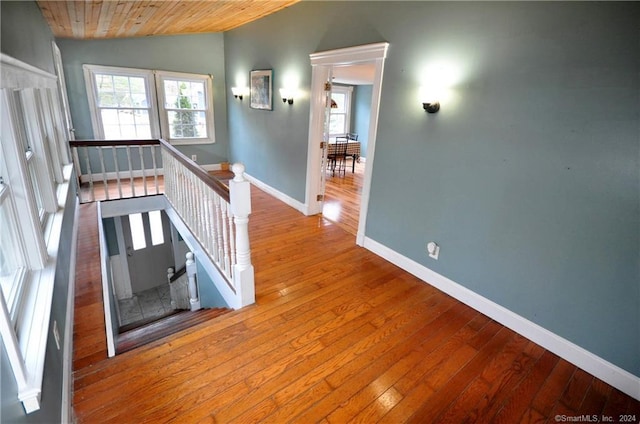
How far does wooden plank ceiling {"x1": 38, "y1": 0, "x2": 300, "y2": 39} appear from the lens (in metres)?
2.95

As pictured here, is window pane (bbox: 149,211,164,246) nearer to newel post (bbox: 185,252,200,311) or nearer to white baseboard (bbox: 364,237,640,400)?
newel post (bbox: 185,252,200,311)

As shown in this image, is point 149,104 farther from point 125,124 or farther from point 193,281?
point 193,281

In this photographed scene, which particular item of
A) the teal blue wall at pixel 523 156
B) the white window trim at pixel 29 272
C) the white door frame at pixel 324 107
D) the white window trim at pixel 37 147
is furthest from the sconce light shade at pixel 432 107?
the white window trim at pixel 37 147

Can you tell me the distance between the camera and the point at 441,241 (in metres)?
2.70

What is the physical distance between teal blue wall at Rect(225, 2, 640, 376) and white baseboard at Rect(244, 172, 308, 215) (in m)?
1.53

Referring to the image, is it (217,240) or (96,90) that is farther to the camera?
(96,90)

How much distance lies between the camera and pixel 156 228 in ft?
20.6

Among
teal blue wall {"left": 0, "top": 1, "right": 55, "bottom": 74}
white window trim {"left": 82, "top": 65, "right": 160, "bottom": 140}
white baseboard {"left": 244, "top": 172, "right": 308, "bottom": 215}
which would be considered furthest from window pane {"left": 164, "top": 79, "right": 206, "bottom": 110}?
teal blue wall {"left": 0, "top": 1, "right": 55, "bottom": 74}

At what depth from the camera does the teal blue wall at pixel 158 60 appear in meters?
4.81

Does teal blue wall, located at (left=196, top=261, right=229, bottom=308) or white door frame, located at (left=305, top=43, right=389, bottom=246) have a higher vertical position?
white door frame, located at (left=305, top=43, right=389, bottom=246)

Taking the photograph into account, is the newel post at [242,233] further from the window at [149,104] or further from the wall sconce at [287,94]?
the window at [149,104]

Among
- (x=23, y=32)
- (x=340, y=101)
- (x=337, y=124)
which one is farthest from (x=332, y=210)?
(x=340, y=101)

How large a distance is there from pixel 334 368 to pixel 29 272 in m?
1.72

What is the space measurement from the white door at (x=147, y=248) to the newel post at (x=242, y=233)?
447cm
